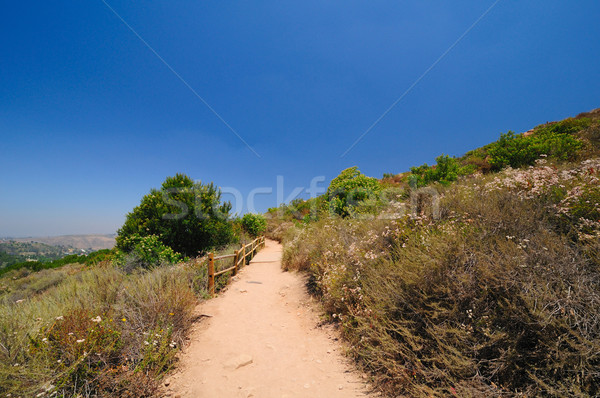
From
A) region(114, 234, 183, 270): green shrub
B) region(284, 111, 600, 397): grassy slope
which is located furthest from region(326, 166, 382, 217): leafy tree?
region(114, 234, 183, 270): green shrub

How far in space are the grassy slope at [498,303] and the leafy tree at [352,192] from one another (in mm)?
7541

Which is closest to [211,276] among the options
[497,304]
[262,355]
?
[262,355]

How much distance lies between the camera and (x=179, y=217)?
10.7 m

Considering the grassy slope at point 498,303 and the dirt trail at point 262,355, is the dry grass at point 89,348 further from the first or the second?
the grassy slope at point 498,303

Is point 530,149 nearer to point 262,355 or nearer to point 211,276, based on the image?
point 262,355

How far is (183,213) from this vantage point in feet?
35.4

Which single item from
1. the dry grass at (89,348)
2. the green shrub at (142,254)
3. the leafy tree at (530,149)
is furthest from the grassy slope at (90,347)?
the leafy tree at (530,149)

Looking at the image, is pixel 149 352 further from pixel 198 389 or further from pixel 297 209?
pixel 297 209

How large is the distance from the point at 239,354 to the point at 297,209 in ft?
96.3

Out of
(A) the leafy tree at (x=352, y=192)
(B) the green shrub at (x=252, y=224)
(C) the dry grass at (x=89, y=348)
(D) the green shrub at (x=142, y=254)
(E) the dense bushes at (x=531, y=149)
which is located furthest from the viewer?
(B) the green shrub at (x=252, y=224)

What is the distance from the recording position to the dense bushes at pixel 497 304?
219 cm

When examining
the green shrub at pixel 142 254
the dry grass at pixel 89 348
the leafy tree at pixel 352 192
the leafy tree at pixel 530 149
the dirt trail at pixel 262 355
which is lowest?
the dirt trail at pixel 262 355

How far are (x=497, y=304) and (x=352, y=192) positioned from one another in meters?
10.2

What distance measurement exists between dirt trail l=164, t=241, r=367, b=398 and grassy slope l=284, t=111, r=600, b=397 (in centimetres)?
63
